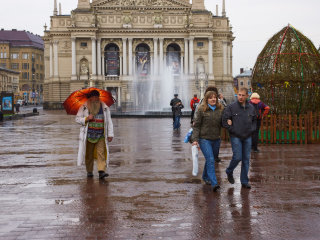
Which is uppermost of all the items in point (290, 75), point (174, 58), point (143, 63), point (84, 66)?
point (174, 58)

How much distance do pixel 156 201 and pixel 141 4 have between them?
7686 cm

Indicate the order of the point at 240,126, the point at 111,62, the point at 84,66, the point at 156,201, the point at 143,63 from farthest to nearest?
the point at 111,62
the point at 143,63
the point at 84,66
the point at 240,126
the point at 156,201

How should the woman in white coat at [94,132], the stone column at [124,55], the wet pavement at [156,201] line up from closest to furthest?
the wet pavement at [156,201], the woman in white coat at [94,132], the stone column at [124,55]

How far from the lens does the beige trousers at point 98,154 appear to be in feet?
34.6

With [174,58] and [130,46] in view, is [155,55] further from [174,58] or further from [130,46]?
[130,46]

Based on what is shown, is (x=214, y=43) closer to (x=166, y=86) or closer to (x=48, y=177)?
(x=166, y=86)

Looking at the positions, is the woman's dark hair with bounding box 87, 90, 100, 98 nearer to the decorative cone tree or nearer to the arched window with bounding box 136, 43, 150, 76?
the decorative cone tree

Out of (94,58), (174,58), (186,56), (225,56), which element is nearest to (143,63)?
(174,58)

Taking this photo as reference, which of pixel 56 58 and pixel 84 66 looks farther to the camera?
pixel 56 58

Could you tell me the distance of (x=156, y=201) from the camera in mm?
8375

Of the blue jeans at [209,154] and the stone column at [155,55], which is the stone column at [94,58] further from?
the blue jeans at [209,154]

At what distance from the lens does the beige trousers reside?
10.5 m

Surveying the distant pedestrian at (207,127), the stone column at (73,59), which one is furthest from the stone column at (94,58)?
the distant pedestrian at (207,127)

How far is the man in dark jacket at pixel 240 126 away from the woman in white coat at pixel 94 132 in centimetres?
267
